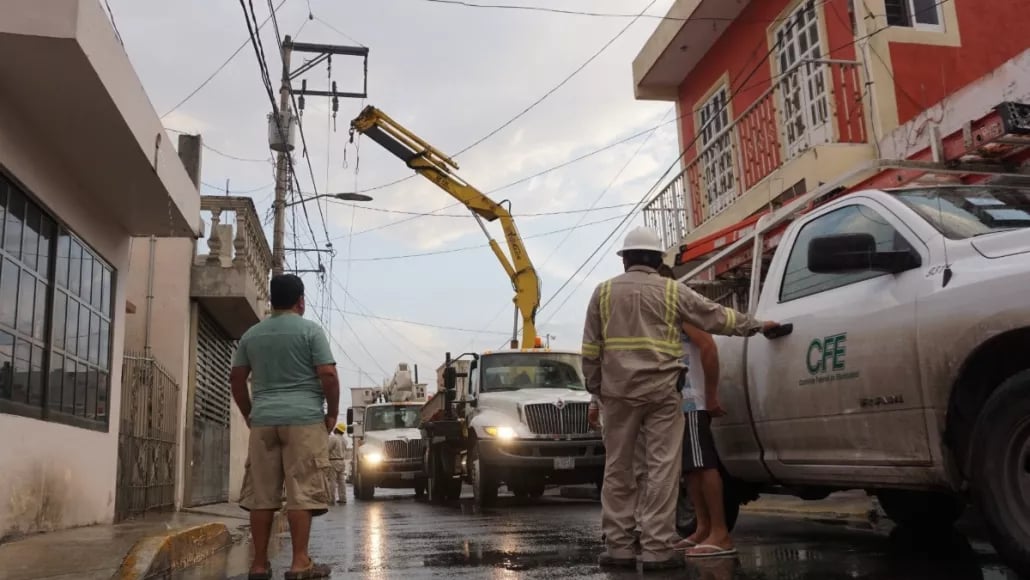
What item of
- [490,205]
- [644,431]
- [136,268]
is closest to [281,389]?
[644,431]

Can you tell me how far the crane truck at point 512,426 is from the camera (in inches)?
470

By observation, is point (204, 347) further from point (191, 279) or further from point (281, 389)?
point (281, 389)

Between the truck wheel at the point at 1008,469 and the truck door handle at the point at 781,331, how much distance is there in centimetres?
134

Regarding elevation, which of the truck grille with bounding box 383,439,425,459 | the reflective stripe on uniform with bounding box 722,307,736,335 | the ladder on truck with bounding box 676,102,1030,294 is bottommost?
the truck grille with bounding box 383,439,425,459

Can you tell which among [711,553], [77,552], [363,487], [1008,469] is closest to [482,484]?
[77,552]

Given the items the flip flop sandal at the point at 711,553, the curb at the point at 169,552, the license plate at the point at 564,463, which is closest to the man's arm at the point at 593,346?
the flip flop sandal at the point at 711,553

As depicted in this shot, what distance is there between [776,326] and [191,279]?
443 inches

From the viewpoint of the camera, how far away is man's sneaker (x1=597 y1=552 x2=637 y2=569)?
472 centimetres

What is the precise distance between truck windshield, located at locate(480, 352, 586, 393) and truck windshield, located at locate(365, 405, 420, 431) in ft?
27.2

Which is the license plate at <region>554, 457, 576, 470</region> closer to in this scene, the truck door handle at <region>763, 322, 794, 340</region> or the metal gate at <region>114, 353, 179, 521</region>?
the metal gate at <region>114, 353, 179, 521</region>

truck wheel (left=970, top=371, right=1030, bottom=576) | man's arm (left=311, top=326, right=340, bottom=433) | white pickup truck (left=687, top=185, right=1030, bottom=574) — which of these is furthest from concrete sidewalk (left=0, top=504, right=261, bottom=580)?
truck wheel (left=970, top=371, right=1030, bottom=576)

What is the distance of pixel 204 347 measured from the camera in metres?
15.5

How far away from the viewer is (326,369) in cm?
508

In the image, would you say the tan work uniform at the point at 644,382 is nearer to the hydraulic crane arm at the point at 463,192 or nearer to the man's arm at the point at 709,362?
the man's arm at the point at 709,362
